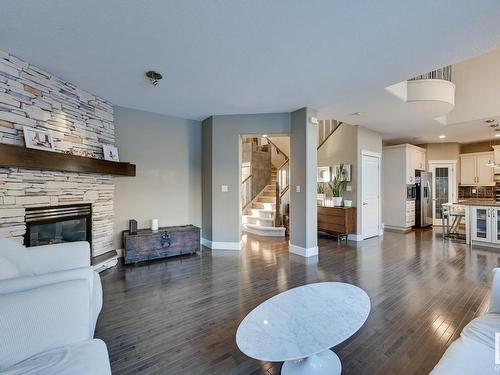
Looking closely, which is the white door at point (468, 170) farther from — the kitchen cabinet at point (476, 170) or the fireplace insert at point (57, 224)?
the fireplace insert at point (57, 224)

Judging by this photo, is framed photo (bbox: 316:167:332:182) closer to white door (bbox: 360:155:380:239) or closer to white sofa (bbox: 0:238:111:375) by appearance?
white door (bbox: 360:155:380:239)

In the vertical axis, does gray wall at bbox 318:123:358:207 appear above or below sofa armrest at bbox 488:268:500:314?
above

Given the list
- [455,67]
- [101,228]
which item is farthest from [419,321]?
[455,67]

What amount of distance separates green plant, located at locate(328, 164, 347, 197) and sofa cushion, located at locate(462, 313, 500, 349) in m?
4.40

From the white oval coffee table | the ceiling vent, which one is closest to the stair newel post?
the ceiling vent

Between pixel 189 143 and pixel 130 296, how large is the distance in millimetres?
3089

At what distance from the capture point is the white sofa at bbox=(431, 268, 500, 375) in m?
1.04

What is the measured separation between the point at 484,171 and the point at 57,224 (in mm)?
10167

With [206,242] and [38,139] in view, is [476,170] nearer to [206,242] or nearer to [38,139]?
[206,242]

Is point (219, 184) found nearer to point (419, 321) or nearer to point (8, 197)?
point (8, 197)

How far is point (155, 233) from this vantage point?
13.0 ft

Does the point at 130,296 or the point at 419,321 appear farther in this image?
the point at 130,296

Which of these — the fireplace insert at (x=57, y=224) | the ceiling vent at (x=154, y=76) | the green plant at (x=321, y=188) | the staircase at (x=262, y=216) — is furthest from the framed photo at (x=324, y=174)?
the fireplace insert at (x=57, y=224)

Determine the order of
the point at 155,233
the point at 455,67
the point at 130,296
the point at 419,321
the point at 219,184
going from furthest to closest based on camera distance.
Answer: the point at 455,67 → the point at 219,184 → the point at 155,233 → the point at 130,296 → the point at 419,321
